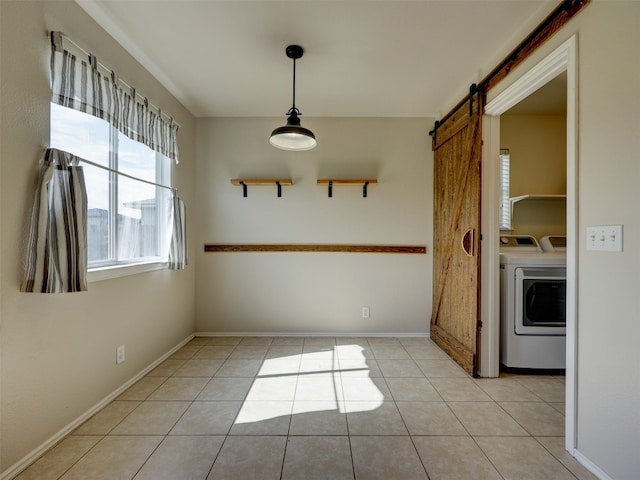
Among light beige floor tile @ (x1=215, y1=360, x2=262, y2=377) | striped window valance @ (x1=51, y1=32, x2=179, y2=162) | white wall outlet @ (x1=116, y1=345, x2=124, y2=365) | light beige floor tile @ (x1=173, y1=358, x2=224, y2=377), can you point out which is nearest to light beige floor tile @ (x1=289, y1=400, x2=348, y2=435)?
light beige floor tile @ (x1=215, y1=360, x2=262, y2=377)

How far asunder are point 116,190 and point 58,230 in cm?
70

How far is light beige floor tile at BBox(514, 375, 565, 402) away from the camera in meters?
2.12

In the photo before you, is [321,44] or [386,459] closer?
[386,459]

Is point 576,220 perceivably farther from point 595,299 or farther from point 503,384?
point 503,384

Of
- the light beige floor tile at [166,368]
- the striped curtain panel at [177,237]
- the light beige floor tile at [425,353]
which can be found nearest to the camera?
the light beige floor tile at [166,368]

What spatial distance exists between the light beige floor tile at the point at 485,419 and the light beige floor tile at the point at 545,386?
0.46m

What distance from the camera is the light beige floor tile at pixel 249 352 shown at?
2.79m

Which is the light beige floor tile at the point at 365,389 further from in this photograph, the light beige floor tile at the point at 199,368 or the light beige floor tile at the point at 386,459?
the light beige floor tile at the point at 199,368

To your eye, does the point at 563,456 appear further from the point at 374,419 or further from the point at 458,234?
the point at 458,234

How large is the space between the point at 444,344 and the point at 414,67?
102 inches

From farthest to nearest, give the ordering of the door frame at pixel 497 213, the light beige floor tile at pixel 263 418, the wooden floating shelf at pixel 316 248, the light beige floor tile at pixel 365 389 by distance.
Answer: the wooden floating shelf at pixel 316 248, the light beige floor tile at pixel 365 389, the light beige floor tile at pixel 263 418, the door frame at pixel 497 213

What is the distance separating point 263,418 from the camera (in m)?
1.84

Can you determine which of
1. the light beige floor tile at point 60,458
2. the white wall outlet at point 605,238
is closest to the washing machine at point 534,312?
the white wall outlet at point 605,238

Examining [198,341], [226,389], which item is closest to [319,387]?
[226,389]
